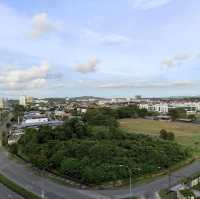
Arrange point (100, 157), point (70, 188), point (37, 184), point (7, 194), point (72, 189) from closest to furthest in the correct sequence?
point (7, 194)
point (72, 189)
point (70, 188)
point (37, 184)
point (100, 157)

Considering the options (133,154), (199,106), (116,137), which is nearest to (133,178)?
(133,154)

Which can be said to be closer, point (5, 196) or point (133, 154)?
point (5, 196)

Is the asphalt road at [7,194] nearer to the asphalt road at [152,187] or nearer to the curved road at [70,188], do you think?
the curved road at [70,188]

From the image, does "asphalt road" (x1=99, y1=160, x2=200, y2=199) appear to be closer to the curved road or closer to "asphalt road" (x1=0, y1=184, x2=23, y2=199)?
the curved road

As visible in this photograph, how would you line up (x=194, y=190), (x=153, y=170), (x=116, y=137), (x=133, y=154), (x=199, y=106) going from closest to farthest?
1. (x=194, y=190)
2. (x=153, y=170)
3. (x=133, y=154)
4. (x=116, y=137)
5. (x=199, y=106)

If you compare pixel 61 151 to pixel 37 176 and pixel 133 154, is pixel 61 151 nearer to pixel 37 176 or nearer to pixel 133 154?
pixel 37 176

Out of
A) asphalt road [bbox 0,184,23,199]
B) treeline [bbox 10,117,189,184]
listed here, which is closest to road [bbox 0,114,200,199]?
asphalt road [bbox 0,184,23,199]

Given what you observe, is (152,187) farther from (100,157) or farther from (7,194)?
(7,194)

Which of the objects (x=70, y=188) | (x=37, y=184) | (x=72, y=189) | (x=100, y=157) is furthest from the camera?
(x=100, y=157)

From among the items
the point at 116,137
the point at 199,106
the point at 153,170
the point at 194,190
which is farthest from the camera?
the point at 199,106

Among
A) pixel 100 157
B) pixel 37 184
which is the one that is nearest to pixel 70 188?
pixel 37 184

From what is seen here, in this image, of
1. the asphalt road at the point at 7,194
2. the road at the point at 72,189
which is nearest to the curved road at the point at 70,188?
the road at the point at 72,189
